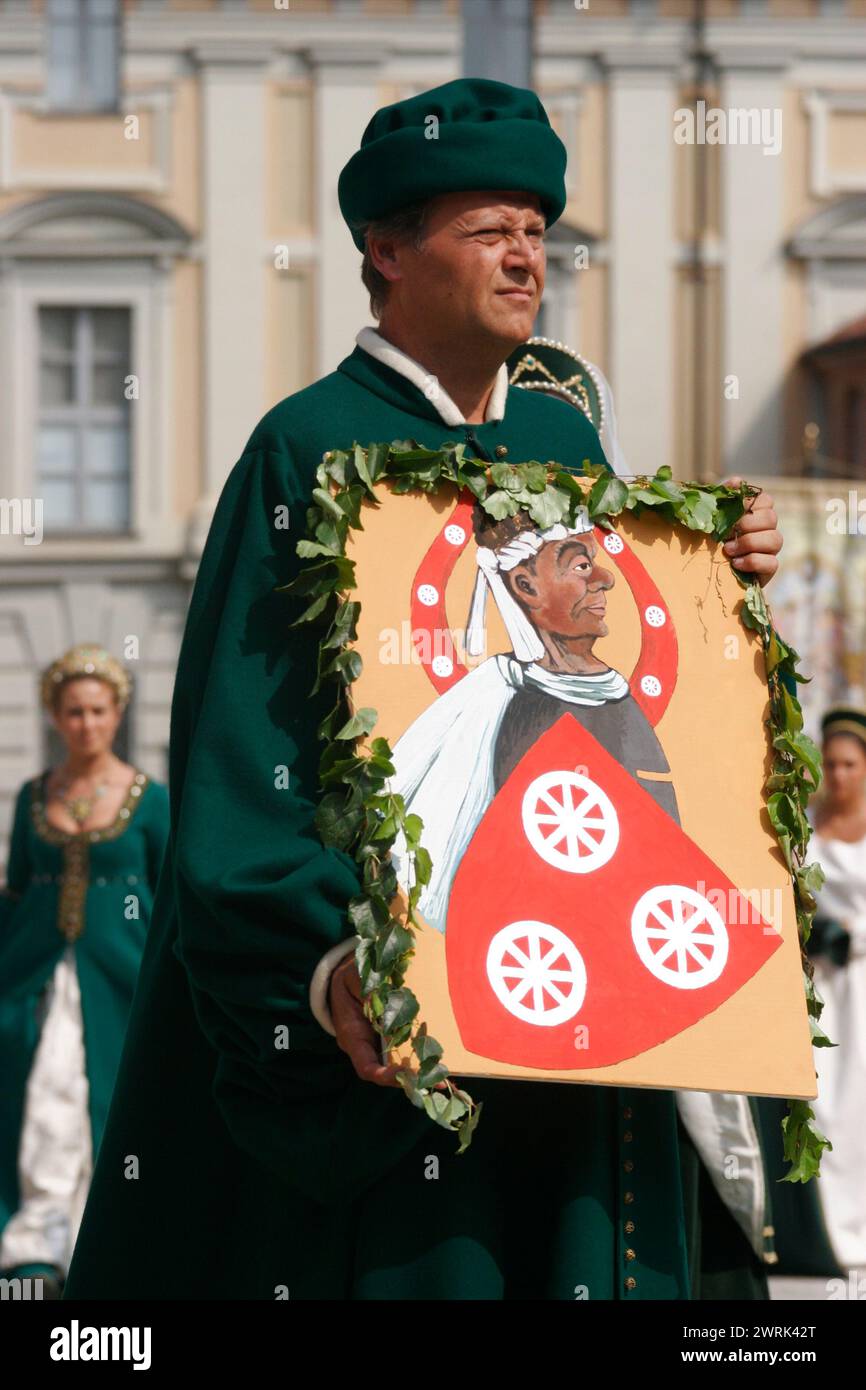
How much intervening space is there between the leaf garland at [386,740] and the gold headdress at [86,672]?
17.8 ft

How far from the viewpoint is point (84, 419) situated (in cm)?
2156

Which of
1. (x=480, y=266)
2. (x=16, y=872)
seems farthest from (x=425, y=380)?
(x=16, y=872)

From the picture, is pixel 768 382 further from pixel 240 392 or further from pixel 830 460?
pixel 240 392

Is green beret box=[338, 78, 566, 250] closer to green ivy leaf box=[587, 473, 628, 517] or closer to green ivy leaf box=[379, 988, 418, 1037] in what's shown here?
green ivy leaf box=[587, 473, 628, 517]

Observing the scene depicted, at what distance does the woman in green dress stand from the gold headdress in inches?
23.3

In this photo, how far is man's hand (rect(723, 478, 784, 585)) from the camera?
3.19 meters

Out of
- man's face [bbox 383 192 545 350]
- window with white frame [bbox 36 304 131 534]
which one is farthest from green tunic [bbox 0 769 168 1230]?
window with white frame [bbox 36 304 131 534]

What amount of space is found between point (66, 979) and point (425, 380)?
4846mm

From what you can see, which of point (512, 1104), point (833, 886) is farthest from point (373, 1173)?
point (833, 886)

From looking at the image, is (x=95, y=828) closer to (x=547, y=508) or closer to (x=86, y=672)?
(x=86, y=672)

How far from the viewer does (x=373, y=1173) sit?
2.94 meters
